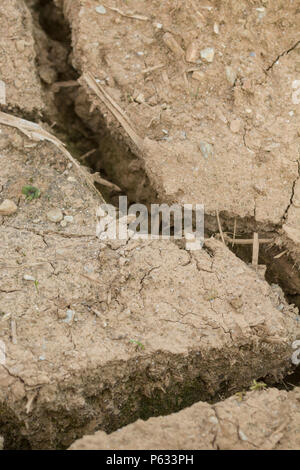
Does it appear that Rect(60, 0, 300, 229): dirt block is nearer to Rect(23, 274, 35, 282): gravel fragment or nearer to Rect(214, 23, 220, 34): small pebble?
Rect(214, 23, 220, 34): small pebble

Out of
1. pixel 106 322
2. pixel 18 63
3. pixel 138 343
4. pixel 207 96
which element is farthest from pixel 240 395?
pixel 18 63

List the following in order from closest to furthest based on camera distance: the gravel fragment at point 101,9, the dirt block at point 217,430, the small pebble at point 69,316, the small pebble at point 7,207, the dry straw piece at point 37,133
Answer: the dirt block at point 217,430
the small pebble at point 69,316
the small pebble at point 7,207
the dry straw piece at point 37,133
the gravel fragment at point 101,9

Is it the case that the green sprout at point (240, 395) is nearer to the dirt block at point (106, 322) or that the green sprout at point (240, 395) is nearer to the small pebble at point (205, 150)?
the dirt block at point (106, 322)

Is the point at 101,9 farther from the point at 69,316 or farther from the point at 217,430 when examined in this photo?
the point at 217,430

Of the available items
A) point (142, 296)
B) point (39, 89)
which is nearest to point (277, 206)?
point (142, 296)

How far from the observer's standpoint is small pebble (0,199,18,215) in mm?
2598

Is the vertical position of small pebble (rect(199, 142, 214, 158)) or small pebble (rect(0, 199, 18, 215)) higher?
small pebble (rect(199, 142, 214, 158))

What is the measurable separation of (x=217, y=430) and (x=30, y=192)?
1.56m

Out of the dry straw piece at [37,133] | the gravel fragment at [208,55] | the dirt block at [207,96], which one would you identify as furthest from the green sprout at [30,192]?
the gravel fragment at [208,55]

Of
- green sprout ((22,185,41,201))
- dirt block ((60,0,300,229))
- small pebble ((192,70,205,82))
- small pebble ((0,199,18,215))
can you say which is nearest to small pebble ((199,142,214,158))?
dirt block ((60,0,300,229))

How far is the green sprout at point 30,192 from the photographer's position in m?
2.67

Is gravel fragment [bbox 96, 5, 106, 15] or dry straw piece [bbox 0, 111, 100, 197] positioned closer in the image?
dry straw piece [bbox 0, 111, 100, 197]

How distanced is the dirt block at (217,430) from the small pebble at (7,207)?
1.23 m

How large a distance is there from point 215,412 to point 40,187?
150 cm
